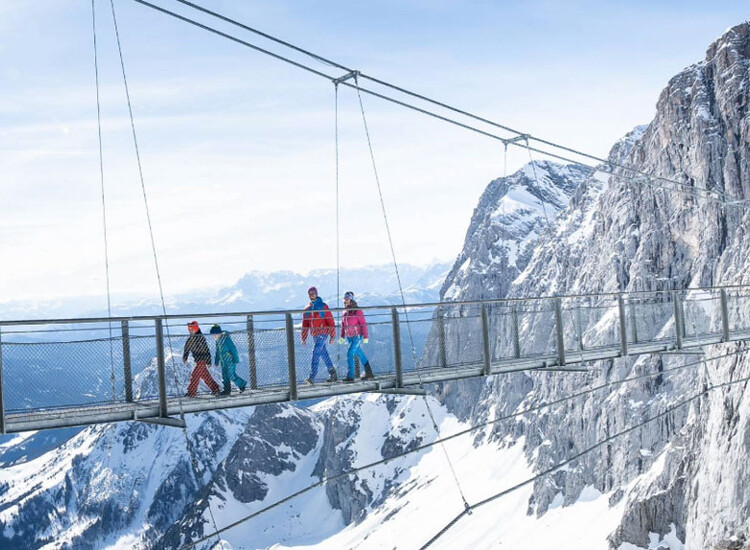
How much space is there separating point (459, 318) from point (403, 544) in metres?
177

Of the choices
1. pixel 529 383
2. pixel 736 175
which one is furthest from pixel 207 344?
pixel 529 383

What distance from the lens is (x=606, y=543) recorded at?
111500 mm

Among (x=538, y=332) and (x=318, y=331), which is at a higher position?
(x=318, y=331)

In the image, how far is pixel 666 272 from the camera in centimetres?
12544

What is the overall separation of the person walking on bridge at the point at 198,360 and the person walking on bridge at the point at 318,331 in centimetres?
157

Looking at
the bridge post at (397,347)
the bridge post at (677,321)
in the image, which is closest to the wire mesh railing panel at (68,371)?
the bridge post at (397,347)

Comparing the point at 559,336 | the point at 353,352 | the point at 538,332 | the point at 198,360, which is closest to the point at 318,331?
the point at 353,352

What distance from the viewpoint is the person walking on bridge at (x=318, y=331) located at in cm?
1369

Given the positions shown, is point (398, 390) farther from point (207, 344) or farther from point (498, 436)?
point (498, 436)

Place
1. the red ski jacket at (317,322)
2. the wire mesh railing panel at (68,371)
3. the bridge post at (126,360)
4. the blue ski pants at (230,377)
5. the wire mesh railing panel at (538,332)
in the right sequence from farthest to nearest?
1. the wire mesh railing panel at (538,332)
2. the red ski jacket at (317,322)
3. the blue ski pants at (230,377)
4. the bridge post at (126,360)
5. the wire mesh railing panel at (68,371)

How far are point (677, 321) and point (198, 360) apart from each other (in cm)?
1198

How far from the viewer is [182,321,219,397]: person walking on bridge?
12625mm

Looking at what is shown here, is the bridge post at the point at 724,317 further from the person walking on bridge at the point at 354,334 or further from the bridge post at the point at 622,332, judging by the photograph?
the person walking on bridge at the point at 354,334

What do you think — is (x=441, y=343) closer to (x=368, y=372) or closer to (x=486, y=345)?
(x=486, y=345)
